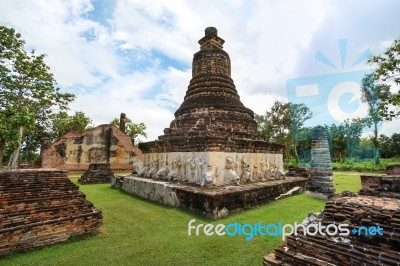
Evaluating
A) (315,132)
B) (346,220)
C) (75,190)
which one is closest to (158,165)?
(75,190)

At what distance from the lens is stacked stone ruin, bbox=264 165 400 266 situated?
308cm

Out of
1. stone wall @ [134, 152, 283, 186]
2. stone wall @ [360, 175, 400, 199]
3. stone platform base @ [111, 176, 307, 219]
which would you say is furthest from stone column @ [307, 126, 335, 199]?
stone wall @ [360, 175, 400, 199]

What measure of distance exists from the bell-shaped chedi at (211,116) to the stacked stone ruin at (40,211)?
4208 millimetres

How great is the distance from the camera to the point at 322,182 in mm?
9383

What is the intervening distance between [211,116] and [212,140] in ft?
6.48

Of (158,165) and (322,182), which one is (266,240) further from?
(158,165)

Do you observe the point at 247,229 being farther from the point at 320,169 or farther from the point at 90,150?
the point at 90,150

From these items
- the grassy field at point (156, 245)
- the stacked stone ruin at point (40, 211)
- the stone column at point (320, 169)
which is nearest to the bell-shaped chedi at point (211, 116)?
the stone column at point (320, 169)

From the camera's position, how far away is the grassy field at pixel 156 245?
4113mm

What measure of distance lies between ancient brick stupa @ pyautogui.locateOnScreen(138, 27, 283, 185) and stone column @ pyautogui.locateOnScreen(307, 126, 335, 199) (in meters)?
1.69

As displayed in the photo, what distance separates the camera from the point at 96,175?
1450 cm

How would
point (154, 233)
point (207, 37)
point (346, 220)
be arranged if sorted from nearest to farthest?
point (346, 220) < point (154, 233) < point (207, 37)

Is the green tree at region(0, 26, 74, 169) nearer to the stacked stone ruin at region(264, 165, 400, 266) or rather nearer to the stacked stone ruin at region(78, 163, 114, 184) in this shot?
the stacked stone ruin at region(78, 163, 114, 184)

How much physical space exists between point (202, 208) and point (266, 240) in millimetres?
2158
